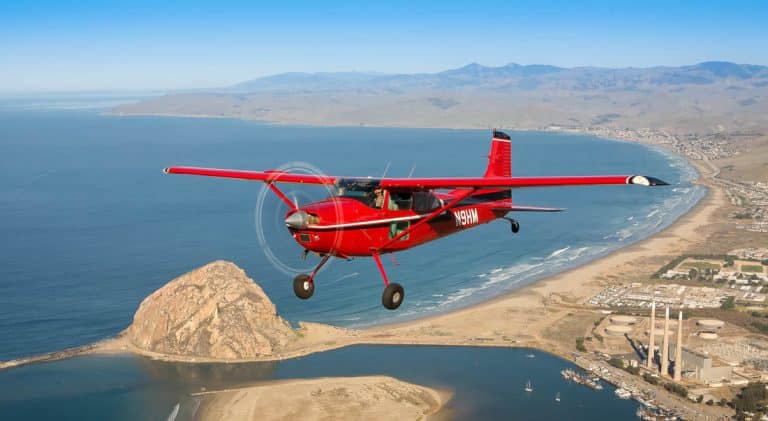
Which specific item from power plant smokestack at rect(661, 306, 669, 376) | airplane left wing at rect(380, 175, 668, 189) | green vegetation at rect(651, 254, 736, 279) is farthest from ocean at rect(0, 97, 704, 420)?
green vegetation at rect(651, 254, 736, 279)

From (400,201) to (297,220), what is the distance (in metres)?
4.97

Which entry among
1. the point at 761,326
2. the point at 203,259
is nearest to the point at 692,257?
the point at 761,326

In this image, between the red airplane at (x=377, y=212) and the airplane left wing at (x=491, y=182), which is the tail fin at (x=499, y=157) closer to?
the red airplane at (x=377, y=212)

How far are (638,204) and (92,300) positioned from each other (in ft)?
468

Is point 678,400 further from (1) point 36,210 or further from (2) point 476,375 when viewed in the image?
(1) point 36,210

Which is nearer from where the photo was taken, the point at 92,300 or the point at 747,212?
the point at 92,300

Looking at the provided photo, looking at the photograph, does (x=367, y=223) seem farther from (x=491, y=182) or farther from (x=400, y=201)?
(x=491, y=182)

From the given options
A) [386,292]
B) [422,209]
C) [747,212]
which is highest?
[422,209]

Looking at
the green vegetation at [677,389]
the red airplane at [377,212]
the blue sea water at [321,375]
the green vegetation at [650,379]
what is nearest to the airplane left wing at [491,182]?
the red airplane at [377,212]

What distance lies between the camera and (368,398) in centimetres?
7394

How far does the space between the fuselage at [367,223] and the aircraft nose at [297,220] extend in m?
0.18

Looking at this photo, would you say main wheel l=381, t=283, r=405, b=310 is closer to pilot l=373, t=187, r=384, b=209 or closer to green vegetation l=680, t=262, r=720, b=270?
pilot l=373, t=187, r=384, b=209

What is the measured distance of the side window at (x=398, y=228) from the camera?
1192 inches

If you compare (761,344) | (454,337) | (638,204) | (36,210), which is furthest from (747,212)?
(36,210)
